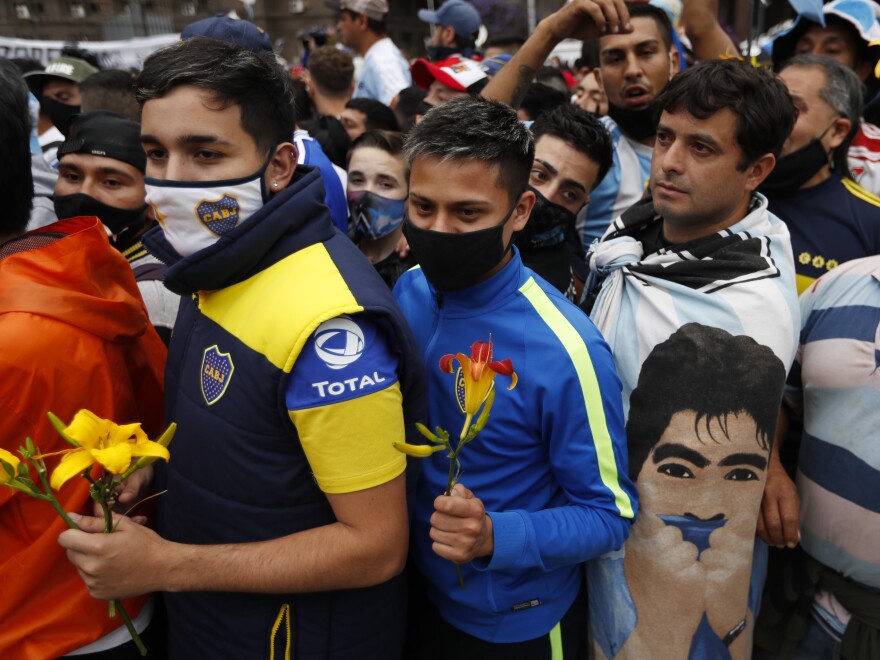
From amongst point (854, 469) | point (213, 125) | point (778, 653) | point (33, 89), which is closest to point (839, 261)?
point (854, 469)

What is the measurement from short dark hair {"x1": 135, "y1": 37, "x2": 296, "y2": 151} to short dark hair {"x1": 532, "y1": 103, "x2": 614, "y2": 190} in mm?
1414

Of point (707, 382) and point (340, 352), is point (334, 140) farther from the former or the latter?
point (340, 352)

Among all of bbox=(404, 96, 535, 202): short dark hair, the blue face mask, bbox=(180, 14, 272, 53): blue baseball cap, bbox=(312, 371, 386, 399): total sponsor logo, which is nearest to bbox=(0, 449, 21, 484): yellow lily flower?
bbox=(312, 371, 386, 399): total sponsor logo

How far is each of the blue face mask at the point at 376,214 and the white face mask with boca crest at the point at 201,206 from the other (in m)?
1.78

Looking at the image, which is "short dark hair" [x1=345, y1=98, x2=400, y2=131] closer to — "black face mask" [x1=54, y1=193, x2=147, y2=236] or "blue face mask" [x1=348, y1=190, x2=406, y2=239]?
"blue face mask" [x1=348, y1=190, x2=406, y2=239]

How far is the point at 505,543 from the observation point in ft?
5.39

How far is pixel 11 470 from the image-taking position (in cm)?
123

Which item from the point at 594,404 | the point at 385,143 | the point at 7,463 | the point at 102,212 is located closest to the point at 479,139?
the point at 594,404

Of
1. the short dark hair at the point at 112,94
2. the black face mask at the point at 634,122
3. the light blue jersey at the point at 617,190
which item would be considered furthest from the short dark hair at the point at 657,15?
the short dark hair at the point at 112,94

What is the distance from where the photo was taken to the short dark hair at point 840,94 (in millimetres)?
2816

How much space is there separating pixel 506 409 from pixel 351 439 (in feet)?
1.71

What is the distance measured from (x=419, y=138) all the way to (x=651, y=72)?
1970mm

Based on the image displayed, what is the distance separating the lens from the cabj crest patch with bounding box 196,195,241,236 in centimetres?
155

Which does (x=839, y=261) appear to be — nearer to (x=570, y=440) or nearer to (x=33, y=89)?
(x=570, y=440)
